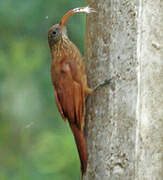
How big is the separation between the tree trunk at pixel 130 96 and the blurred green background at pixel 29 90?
9.02 ft

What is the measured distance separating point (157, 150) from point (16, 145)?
477 cm

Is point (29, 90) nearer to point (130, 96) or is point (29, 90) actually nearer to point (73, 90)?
point (73, 90)

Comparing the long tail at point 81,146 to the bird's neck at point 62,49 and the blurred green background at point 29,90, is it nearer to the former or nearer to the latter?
the bird's neck at point 62,49

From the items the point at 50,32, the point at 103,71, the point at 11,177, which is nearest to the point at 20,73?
the point at 11,177

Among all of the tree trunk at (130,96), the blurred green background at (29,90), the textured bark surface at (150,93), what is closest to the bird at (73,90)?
the tree trunk at (130,96)

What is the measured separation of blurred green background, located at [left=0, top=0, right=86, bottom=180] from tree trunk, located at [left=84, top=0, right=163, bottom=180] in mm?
2750

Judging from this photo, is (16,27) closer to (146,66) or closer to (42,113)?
(42,113)

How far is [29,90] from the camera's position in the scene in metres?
8.46

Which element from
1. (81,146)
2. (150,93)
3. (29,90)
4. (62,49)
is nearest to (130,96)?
(150,93)

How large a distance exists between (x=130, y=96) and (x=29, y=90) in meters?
4.33

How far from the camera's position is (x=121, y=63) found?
4.40 meters

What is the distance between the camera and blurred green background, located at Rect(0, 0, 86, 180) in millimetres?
7660

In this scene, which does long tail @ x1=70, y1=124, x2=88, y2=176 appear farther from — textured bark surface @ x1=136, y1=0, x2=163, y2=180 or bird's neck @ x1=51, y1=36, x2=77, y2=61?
bird's neck @ x1=51, y1=36, x2=77, y2=61

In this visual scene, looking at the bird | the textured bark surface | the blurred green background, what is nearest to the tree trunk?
the textured bark surface
